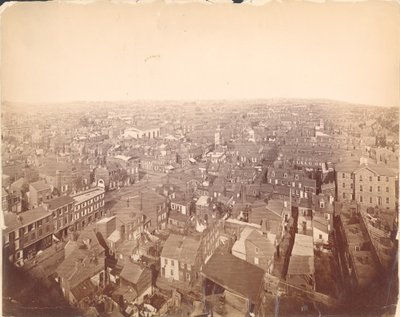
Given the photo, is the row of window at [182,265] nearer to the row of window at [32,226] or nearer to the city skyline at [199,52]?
the row of window at [32,226]

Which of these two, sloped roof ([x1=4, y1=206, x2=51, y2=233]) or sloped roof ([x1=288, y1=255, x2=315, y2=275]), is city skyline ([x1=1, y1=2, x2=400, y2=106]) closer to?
sloped roof ([x1=4, y1=206, x2=51, y2=233])

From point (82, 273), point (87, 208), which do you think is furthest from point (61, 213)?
point (82, 273)

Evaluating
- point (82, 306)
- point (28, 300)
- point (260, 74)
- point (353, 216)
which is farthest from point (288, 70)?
point (28, 300)

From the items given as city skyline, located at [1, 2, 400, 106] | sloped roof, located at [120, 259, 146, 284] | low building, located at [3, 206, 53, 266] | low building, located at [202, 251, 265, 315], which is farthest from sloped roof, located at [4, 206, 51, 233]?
low building, located at [202, 251, 265, 315]

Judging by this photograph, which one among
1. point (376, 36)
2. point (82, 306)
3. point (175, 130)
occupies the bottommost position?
point (82, 306)

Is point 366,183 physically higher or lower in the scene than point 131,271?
higher

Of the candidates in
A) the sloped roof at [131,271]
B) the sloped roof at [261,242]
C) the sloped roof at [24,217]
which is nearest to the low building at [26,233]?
the sloped roof at [24,217]

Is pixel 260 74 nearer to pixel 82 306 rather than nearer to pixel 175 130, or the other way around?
pixel 175 130

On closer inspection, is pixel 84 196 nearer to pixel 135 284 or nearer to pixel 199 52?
pixel 135 284
